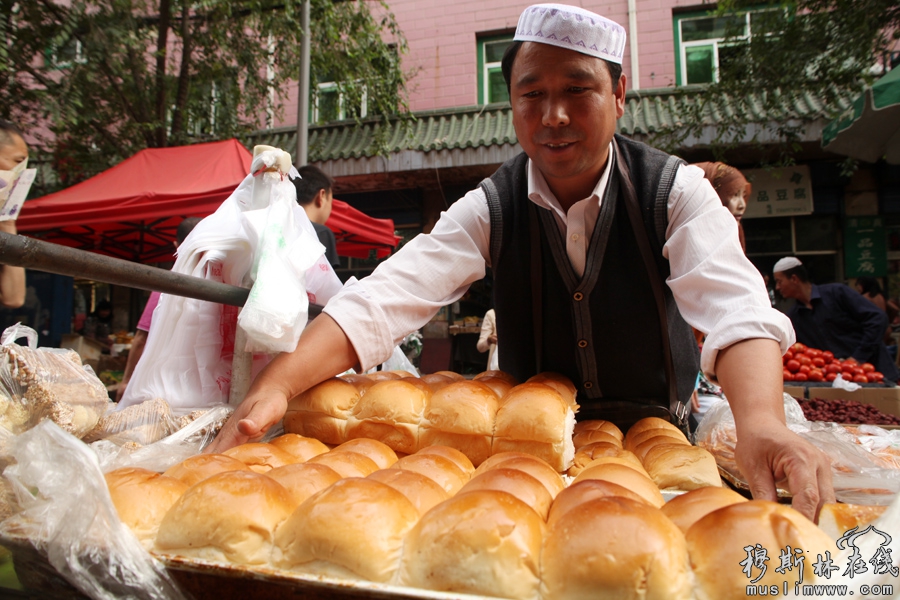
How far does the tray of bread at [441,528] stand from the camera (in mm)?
679

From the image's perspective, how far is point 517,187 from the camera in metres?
1.79

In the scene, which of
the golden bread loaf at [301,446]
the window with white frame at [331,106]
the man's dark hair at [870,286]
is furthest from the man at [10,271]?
the man's dark hair at [870,286]

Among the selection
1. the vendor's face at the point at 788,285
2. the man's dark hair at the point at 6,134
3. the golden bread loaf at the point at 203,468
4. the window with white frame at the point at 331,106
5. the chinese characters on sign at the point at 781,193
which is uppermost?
the window with white frame at the point at 331,106

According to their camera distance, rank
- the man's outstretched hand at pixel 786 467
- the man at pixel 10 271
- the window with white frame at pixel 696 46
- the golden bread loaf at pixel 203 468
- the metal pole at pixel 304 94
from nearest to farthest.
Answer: the man's outstretched hand at pixel 786 467 → the golden bread loaf at pixel 203 468 → the man at pixel 10 271 → the metal pole at pixel 304 94 → the window with white frame at pixel 696 46

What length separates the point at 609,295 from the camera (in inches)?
66.1

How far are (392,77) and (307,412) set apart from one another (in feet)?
26.3

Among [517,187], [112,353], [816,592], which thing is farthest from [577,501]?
[112,353]

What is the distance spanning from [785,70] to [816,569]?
7.55 m

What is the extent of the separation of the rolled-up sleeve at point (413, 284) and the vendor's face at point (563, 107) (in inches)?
12.7

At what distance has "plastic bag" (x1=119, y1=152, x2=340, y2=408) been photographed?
1647 millimetres

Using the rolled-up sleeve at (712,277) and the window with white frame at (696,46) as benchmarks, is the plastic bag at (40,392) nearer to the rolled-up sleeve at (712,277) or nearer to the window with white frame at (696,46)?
the rolled-up sleeve at (712,277)

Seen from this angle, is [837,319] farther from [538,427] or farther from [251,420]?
[251,420]

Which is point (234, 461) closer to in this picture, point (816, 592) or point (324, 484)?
point (324, 484)

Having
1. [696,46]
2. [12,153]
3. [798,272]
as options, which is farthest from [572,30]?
[696,46]
